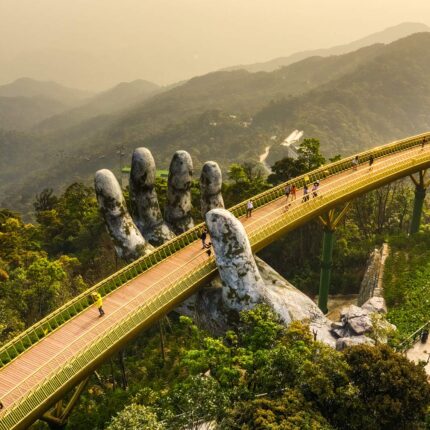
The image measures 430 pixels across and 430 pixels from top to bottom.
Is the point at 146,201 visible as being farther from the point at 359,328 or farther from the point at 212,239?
the point at 359,328

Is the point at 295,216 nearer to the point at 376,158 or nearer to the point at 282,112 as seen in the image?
the point at 376,158

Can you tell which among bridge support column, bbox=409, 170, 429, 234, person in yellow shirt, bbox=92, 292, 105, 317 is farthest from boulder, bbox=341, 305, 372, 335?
bridge support column, bbox=409, 170, 429, 234

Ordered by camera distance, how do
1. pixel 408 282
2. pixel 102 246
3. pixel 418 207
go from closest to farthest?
pixel 408 282, pixel 102 246, pixel 418 207

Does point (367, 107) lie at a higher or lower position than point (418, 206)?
higher

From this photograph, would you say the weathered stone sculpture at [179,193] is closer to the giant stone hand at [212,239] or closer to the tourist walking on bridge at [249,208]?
the giant stone hand at [212,239]

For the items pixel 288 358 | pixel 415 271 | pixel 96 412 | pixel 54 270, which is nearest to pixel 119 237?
pixel 54 270

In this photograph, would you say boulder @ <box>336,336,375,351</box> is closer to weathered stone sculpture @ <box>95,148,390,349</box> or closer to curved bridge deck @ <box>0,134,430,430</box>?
weathered stone sculpture @ <box>95,148,390,349</box>

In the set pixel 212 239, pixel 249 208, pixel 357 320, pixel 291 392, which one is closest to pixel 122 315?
pixel 212 239
